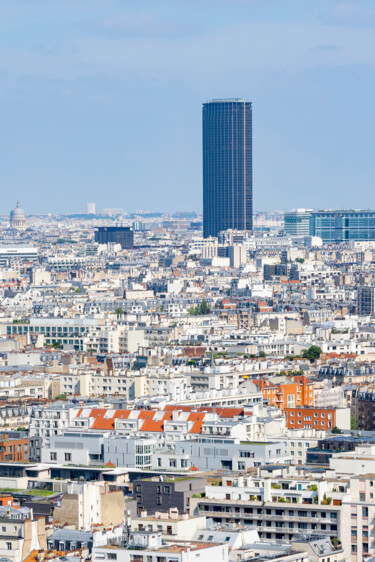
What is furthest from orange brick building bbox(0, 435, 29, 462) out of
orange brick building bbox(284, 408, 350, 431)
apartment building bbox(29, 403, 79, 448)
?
orange brick building bbox(284, 408, 350, 431)

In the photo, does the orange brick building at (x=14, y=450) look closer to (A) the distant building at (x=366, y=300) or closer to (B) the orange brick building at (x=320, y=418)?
(B) the orange brick building at (x=320, y=418)

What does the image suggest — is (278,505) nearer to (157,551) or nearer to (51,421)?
(157,551)

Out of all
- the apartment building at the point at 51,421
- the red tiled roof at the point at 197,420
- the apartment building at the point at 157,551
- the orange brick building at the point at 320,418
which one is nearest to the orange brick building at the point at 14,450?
the apartment building at the point at 51,421

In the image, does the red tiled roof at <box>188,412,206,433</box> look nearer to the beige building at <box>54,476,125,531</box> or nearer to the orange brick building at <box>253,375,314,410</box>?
the beige building at <box>54,476,125,531</box>

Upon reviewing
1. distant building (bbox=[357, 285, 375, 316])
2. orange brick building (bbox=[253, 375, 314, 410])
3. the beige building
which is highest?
distant building (bbox=[357, 285, 375, 316])

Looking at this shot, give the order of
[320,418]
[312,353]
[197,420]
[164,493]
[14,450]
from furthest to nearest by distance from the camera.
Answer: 1. [312,353]
2. [320,418]
3. [14,450]
4. [197,420]
5. [164,493]

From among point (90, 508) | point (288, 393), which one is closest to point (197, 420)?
point (90, 508)
